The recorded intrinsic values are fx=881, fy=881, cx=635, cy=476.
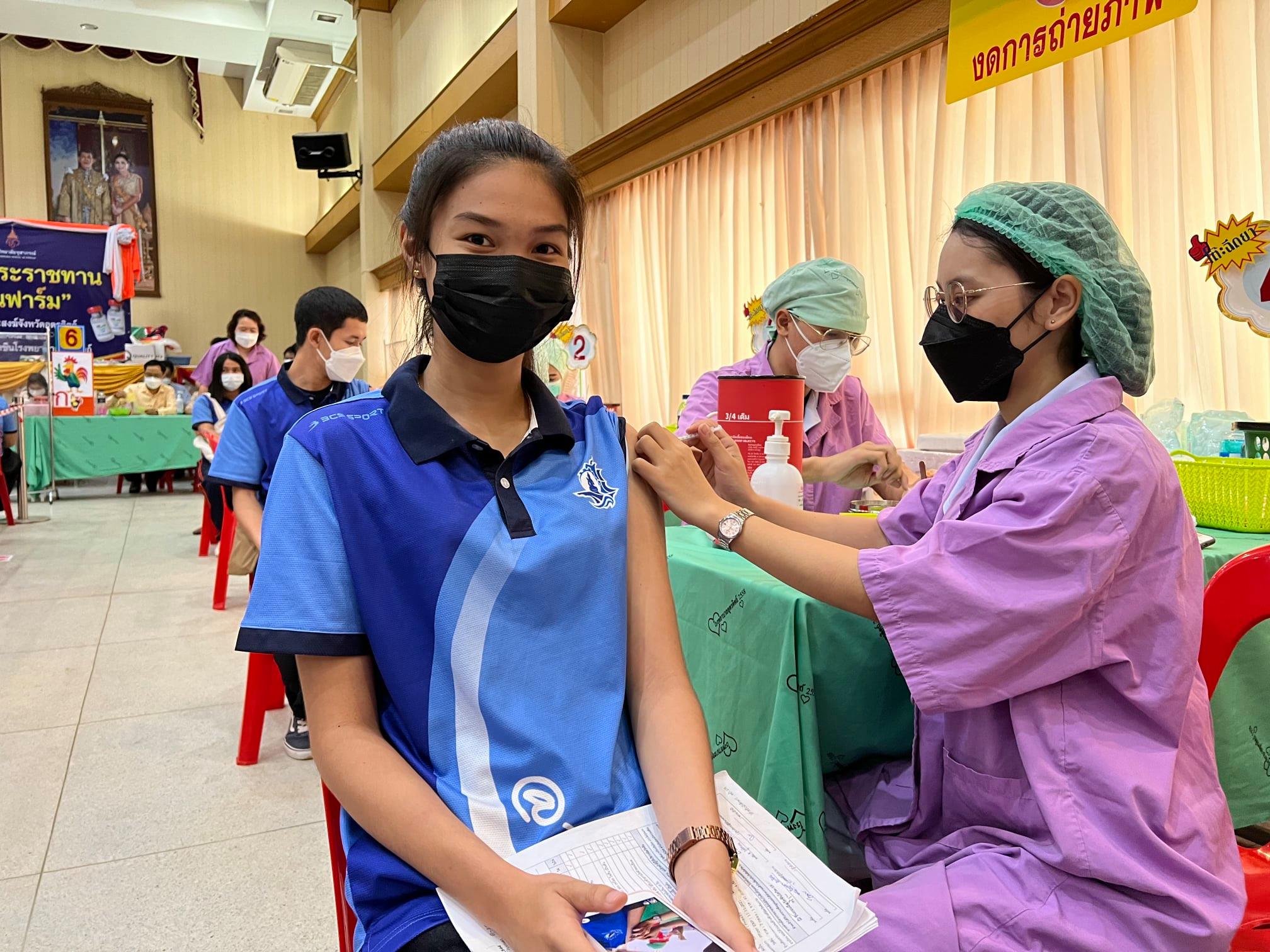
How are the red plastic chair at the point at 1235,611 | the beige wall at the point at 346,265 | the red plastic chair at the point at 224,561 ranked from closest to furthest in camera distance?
1. the red plastic chair at the point at 1235,611
2. the red plastic chair at the point at 224,561
3. the beige wall at the point at 346,265

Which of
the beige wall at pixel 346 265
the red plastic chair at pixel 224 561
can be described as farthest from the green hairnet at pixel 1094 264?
the beige wall at pixel 346 265

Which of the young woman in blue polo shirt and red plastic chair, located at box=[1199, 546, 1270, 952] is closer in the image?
the young woman in blue polo shirt

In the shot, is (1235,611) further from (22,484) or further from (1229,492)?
(22,484)

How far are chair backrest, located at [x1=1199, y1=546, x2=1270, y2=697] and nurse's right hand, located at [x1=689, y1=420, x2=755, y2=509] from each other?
63 centimetres

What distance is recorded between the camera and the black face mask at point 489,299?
1.05 meters

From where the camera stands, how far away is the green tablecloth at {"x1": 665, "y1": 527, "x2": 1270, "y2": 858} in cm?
121

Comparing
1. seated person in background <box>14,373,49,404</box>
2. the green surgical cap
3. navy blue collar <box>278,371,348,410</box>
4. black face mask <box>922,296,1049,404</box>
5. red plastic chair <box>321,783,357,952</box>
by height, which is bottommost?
red plastic chair <box>321,783,357,952</box>

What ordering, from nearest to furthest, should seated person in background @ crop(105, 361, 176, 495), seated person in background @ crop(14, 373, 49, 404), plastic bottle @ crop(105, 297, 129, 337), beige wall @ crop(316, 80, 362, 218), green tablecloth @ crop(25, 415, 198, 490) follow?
seated person in background @ crop(14, 373, 49, 404)
green tablecloth @ crop(25, 415, 198, 490)
seated person in background @ crop(105, 361, 176, 495)
plastic bottle @ crop(105, 297, 129, 337)
beige wall @ crop(316, 80, 362, 218)

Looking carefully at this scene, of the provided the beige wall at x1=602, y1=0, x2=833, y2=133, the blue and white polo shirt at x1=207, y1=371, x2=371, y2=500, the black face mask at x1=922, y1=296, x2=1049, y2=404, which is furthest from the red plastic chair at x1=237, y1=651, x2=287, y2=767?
the beige wall at x1=602, y1=0, x2=833, y2=133

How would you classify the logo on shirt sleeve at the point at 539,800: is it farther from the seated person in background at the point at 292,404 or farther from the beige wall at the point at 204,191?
the beige wall at the point at 204,191

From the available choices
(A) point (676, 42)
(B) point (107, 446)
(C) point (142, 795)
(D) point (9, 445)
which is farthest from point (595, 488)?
(B) point (107, 446)

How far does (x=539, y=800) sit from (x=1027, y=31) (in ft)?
9.34

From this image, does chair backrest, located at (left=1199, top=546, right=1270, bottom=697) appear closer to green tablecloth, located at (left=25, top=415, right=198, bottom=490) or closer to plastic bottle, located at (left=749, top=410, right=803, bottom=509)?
plastic bottle, located at (left=749, top=410, right=803, bottom=509)

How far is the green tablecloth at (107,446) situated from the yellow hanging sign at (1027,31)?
7795 millimetres
